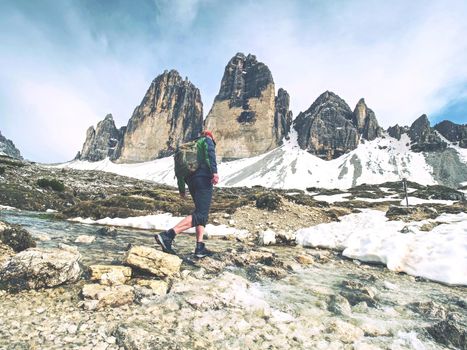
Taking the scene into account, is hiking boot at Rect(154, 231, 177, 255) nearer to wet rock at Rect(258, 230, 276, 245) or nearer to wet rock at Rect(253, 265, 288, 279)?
wet rock at Rect(253, 265, 288, 279)

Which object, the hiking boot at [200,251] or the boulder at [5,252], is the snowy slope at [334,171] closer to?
the hiking boot at [200,251]

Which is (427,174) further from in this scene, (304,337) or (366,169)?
(304,337)

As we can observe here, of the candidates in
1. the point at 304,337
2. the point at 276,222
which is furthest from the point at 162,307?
the point at 276,222

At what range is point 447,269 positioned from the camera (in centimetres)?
780

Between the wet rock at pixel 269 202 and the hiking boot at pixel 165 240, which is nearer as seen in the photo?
the hiking boot at pixel 165 240

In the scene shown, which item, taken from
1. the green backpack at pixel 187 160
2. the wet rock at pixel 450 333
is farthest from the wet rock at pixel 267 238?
the wet rock at pixel 450 333

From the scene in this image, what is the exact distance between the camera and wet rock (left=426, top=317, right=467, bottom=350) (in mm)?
4168

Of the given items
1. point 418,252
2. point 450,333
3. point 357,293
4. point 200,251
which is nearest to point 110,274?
point 200,251

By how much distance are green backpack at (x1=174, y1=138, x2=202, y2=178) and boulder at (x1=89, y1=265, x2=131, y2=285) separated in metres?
2.84

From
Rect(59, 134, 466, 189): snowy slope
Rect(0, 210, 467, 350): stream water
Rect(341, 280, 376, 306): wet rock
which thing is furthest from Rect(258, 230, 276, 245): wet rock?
Rect(59, 134, 466, 189): snowy slope

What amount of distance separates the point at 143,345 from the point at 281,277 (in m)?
4.27

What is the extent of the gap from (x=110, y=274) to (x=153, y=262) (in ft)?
3.18

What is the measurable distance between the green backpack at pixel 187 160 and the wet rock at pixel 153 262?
7.24 feet

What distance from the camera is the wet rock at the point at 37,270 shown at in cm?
469
